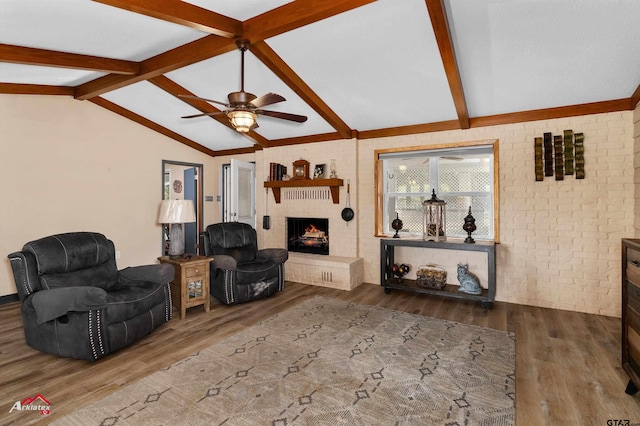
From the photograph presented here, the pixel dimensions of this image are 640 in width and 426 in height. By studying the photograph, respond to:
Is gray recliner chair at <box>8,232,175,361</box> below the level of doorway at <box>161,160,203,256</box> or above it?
below

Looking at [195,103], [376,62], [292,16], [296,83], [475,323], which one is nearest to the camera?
[292,16]

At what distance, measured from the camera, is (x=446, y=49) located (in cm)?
269

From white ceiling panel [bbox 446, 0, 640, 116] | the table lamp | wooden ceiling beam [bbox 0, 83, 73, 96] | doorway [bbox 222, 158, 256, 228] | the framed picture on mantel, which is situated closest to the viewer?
white ceiling panel [bbox 446, 0, 640, 116]

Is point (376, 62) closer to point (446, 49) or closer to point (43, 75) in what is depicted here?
point (446, 49)

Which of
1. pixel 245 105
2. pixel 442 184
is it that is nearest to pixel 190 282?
pixel 245 105

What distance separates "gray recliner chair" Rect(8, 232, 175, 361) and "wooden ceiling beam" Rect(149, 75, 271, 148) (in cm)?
171

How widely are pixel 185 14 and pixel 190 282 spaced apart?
252 cm

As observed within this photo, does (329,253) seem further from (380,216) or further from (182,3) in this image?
(182,3)

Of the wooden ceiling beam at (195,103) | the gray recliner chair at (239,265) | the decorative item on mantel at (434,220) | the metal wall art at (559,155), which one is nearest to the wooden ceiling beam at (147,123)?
the wooden ceiling beam at (195,103)

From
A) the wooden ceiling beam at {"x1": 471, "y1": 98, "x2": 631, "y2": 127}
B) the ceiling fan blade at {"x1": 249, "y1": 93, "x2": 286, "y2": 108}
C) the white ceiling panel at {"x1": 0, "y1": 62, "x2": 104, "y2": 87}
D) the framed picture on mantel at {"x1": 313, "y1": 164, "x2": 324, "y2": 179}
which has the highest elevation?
the white ceiling panel at {"x1": 0, "y1": 62, "x2": 104, "y2": 87}

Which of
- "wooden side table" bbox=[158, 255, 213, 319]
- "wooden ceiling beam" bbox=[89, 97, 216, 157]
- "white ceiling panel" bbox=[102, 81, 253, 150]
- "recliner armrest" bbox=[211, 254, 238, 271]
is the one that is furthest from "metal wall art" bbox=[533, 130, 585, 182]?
"wooden ceiling beam" bbox=[89, 97, 216, 157]

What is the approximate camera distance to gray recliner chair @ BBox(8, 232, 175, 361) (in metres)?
2.43

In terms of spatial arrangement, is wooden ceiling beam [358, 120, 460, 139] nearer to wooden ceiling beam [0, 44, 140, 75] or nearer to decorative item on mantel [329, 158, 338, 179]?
decorative item on mantel [329, 158, 338, 179]

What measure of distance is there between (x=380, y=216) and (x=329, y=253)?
3.36 ft
